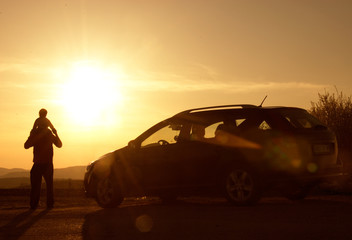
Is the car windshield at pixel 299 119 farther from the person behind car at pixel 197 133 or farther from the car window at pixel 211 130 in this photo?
the person behind car at pixel 197 133

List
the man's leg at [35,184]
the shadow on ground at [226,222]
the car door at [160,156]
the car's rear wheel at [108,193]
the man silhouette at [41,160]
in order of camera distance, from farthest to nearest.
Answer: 1. the man silhouette at [41,160]
2. the man's leg at [35,184]
3. the car's rear wheel at [108,193]
4. the car door at [160,156]
5. the shadow on ground at [226,222]

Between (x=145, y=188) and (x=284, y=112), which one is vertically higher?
(x=284, y=112)

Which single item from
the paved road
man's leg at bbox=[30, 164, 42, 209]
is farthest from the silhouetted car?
man's leg at bbox=[30, 164, 42, 209]

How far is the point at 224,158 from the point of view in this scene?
12.2 meters

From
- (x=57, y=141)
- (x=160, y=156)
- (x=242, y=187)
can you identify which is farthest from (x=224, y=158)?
(x=57, y=141)

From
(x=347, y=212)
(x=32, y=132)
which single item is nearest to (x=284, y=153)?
(x=347, y=212)

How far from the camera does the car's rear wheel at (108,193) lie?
13477 mm

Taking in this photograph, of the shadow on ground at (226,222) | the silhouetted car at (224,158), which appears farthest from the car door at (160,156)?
the shadow on ground at (226,222)

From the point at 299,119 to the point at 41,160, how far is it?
18.7 ft

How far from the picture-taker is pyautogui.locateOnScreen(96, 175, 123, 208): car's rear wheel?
13.5 meters

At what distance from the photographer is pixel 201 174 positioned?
12508mm

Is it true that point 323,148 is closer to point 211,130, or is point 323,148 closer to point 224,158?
point 224,158

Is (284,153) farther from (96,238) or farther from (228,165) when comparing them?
(96,238)

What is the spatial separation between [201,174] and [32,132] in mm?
4207
